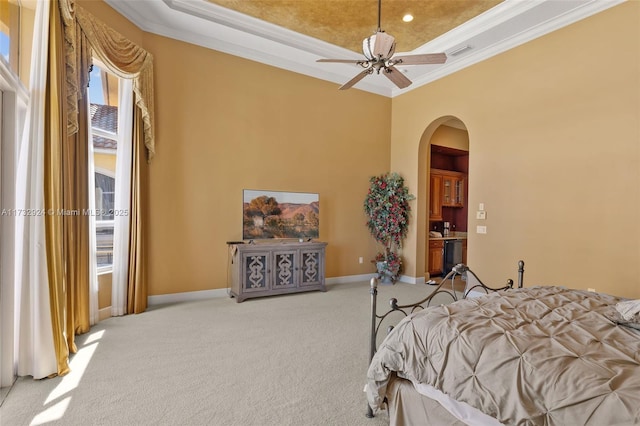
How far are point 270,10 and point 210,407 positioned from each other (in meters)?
4.54

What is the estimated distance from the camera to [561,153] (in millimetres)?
4266

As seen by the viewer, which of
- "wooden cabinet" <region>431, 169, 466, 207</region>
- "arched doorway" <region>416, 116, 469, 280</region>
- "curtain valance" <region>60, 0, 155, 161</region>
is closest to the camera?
"curtain valance" <region>60, 0, 155, 161</region>

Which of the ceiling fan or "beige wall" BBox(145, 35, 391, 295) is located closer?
the ceiling fan

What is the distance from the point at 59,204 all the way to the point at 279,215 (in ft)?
10.4

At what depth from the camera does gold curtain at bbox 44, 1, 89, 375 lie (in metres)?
2.65

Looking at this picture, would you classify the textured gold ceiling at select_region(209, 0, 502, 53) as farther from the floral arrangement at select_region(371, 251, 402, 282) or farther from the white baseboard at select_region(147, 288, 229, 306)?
the white baseboard at select_region(147, 288, 229, 306)

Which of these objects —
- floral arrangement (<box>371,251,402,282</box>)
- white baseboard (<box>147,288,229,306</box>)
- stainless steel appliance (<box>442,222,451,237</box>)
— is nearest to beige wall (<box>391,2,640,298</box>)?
floral arrangement (<box>371,251,402,282</box>)

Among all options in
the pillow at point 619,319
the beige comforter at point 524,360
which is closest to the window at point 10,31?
the beige comforter at point 524,360

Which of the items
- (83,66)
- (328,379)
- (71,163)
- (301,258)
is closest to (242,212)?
(301,258)

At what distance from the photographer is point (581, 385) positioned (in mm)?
1303

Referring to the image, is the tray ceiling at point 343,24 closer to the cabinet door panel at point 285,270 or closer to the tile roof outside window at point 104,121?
the tile roof outside window at point 104,121

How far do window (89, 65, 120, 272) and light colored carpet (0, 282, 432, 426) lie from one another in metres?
0.95

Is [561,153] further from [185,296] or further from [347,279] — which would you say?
[185,296]

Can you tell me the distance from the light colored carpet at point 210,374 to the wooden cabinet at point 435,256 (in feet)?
11.5
